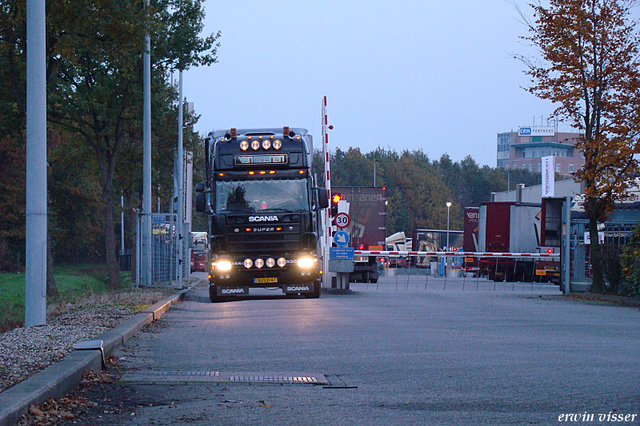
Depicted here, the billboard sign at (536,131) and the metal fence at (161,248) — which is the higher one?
the billboard sign at (536,131)

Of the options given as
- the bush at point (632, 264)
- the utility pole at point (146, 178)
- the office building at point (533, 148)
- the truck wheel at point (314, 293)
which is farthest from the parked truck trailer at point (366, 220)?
the office building at point (533, 148)

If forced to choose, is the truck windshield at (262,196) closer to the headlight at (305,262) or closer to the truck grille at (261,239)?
the truck grille at (261,239)

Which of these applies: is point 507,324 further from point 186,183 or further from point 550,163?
A: point 550,163

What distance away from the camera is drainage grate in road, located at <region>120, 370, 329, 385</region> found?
24.9 ft

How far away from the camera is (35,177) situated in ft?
37.7

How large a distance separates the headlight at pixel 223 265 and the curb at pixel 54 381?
763cm

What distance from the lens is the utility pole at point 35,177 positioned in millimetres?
11445

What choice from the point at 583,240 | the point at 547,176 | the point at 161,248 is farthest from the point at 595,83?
the point at 547,176

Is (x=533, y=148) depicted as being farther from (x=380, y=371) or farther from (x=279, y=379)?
(x=279, y=379)

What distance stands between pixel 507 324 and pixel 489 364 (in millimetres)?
5117

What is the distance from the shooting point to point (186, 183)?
35.9 meters

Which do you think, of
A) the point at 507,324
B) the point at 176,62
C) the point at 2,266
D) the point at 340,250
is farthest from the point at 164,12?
the point at 2,266

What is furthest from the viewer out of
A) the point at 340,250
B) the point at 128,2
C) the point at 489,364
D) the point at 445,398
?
the point at 340,250

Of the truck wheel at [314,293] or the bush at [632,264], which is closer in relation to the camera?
the truck wheel at [314,293]
